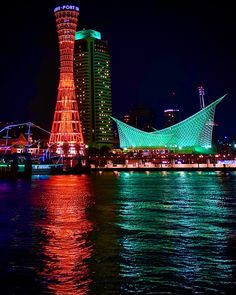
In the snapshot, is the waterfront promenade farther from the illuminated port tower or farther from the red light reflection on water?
the red light reflection on water

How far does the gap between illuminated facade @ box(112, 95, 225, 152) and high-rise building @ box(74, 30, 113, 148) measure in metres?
19.3

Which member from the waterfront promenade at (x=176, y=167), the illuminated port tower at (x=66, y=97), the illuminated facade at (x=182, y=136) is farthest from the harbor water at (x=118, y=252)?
the illuminated facade at (x=182, y=136)

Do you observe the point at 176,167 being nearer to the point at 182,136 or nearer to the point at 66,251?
the point at 182,136

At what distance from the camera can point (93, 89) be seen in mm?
105062

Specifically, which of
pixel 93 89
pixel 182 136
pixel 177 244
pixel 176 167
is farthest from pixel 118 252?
pixel 93 89

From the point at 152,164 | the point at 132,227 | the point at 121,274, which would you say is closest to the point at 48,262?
the point at 121,274

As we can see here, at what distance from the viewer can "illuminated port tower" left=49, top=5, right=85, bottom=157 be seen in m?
57.6

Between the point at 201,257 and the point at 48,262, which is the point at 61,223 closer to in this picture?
the point at 48,262

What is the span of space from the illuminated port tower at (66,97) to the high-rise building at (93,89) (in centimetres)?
3564

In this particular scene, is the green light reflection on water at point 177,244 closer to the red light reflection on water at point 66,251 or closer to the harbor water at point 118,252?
the harbor water at point 118,252

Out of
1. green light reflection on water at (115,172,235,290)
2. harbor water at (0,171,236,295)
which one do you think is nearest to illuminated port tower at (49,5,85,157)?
green light reflection on water at (115,172,235,290)

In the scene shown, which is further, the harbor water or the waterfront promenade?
the waterfront promenade

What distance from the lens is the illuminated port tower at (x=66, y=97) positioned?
5756cm

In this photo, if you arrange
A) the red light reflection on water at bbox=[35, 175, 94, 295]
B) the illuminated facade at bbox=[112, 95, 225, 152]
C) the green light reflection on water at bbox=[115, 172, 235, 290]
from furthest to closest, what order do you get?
the illuminated facade at bbox=[112, 95, 225, 152] → the green light reflection on water at bbox=[115, 172, 235, 290] → the red light reflection on water at bbox=[35, 175, 94, 295]
